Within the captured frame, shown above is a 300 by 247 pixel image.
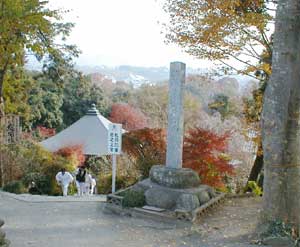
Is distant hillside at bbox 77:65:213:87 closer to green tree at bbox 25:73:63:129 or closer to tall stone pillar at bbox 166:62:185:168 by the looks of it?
green tree at bbox 25:73:63:129

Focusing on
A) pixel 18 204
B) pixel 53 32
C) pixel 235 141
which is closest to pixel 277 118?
pixel 18 204

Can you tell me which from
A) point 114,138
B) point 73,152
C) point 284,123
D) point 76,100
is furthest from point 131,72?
point 284,123

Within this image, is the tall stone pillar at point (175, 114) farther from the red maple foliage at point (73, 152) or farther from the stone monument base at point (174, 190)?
the red maple foliage at point (73, 152)

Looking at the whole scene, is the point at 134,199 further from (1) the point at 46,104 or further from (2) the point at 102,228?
(1) the point at 46,104

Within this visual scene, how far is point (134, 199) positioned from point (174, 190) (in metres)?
0.86

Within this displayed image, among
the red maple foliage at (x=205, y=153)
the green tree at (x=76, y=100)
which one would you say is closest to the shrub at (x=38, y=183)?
the red maple foliage at (x=205, y=153)

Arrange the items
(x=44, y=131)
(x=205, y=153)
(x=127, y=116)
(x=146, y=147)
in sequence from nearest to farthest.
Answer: (x=205, y=153) → (x=146, y=147) → (x=44, y=131) → (x=127, y=116)

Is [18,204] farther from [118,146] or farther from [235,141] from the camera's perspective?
[235,141]

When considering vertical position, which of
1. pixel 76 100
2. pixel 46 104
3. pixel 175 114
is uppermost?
pixel 76 100

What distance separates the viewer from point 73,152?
21.0m

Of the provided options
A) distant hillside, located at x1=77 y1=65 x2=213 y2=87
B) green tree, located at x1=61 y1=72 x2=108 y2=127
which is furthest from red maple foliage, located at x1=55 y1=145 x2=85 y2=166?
distant hillside, located at x1=77 y1=65 x2=213 y2=87

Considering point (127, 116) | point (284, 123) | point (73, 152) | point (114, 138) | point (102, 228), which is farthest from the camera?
point (127, 116)

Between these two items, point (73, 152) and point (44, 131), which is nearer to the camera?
point (73, 152)

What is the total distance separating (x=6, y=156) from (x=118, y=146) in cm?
773
